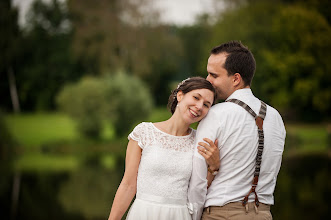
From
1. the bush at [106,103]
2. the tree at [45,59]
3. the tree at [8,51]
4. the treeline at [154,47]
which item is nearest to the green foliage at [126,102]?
the bush at [106,103]

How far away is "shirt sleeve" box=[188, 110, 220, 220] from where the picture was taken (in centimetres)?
307

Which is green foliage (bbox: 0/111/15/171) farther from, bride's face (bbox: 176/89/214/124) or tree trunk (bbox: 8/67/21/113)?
bride's face (bbox: 176/89/214/124)

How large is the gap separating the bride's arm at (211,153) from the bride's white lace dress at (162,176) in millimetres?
283

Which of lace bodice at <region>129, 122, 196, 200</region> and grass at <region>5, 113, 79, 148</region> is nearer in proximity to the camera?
lace bodice at <region>129, 122, 196, 200</region>

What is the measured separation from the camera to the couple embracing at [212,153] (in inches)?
120

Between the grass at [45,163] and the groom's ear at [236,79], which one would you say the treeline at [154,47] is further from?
the groom's ear at [236,79]

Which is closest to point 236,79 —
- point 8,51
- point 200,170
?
point 200,170

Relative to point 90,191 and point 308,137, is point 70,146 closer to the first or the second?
point 90,191

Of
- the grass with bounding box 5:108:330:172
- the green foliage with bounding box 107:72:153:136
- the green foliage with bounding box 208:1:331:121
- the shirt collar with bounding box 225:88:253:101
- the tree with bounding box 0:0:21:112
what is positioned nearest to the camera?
the shirt collar with bounding box 225:88:253:101

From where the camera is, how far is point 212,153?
303 centimetres

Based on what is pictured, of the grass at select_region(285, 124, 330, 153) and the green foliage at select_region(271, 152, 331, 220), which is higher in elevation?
the green foliage at select_region(271, 152, 331, 220)

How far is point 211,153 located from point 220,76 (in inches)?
23.6

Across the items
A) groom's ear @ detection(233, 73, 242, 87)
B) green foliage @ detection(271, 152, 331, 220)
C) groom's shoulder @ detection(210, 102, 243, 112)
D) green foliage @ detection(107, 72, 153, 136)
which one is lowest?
green foliage @ detection(271, 152, 331, 220)

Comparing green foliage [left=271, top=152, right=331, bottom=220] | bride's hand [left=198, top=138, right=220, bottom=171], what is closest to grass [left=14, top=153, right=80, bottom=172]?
green foliage [left=271, top=152, right=331, bottom=220]
